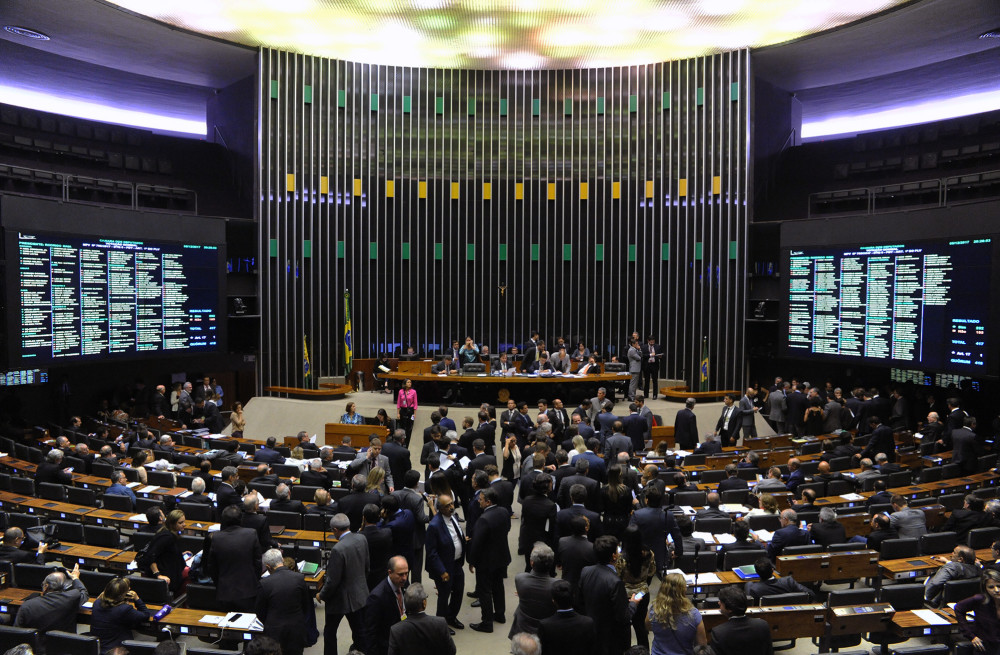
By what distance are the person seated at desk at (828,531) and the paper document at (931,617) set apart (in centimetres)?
118

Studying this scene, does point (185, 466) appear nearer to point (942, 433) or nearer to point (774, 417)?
point (774, 417)

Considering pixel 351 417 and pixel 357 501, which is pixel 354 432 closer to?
pixel 351 417

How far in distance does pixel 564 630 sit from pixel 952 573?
394 centimetres

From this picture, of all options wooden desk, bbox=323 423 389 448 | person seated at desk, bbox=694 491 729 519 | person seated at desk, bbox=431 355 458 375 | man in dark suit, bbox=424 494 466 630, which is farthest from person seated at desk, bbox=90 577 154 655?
person seated at desk, bbox=431 355 458 375

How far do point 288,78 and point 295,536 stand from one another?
14.6 meters

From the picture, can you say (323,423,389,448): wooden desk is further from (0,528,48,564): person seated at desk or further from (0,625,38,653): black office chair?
(0,625,38,653): black office chair

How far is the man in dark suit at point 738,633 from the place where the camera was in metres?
4.52

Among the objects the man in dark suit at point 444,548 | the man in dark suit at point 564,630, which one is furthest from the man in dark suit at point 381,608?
the man in dark suit at point 564,630

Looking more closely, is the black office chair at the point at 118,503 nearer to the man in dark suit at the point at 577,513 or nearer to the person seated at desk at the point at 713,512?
the man in dark suit at the point at 577,513

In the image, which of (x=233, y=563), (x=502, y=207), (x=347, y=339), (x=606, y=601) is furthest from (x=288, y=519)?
(x=502, y=207)

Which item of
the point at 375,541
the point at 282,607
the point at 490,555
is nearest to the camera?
the point at 282,607

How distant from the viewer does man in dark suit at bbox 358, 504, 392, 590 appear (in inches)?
239

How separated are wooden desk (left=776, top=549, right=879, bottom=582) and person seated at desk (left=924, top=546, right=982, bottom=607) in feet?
1.81

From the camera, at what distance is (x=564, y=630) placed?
14.6 feet
